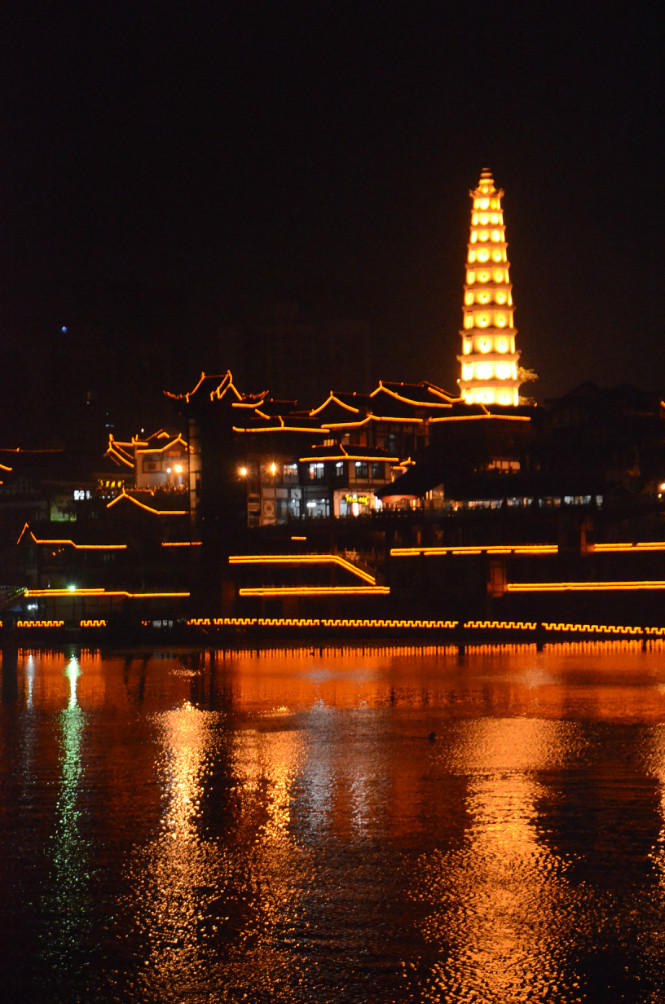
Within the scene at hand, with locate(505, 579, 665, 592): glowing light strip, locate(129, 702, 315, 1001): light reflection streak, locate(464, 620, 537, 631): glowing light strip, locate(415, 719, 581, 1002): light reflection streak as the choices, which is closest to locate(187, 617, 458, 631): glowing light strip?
locate(464, 620, 537, 631): glowing light strip

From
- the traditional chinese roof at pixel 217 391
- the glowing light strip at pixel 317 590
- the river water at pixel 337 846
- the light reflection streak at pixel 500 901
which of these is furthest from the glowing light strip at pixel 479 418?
the light reflection streak at pixel 500 901

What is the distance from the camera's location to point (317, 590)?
49281 millimetres

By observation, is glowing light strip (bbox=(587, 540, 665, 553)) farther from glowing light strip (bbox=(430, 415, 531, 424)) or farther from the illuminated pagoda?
the illuminated pagoda

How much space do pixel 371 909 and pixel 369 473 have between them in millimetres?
43788

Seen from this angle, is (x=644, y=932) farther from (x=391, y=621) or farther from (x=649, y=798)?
(x=391, y=621)

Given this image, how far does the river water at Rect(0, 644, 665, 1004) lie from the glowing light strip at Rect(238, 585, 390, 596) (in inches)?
579

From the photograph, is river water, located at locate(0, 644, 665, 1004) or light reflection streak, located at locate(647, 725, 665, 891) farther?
light reflection streak, located at locate(647, 725, 665, 891)

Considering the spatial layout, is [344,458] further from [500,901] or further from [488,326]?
[500,901]

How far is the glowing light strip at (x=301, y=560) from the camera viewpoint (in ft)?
165

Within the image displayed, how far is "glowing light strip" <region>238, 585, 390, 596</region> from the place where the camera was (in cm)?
4888

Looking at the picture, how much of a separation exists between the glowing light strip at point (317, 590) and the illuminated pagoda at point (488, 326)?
2063 centimetres

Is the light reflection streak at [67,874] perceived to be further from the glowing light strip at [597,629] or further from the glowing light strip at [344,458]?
the glowing light strip at [344,458]

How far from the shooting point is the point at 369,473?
5900cm

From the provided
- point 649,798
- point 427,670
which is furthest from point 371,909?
point 427,670
